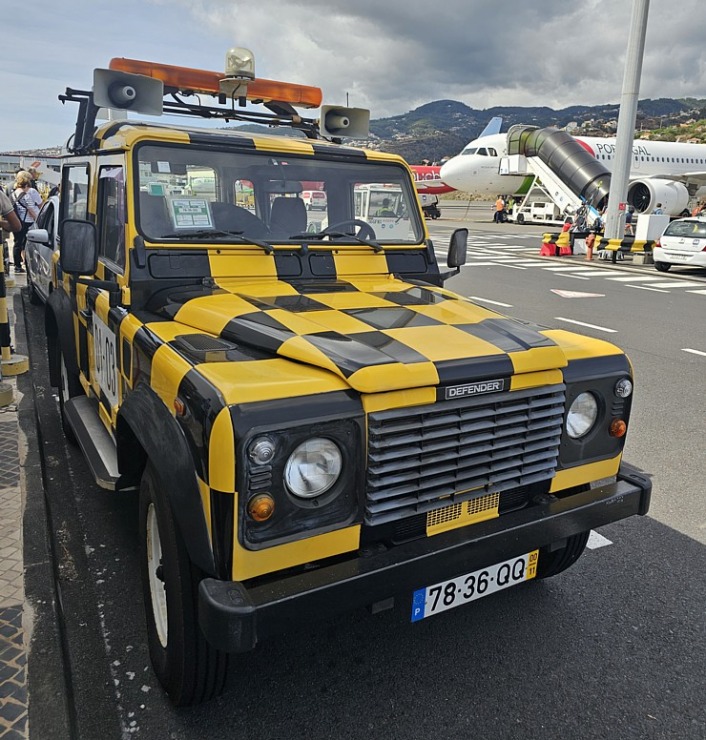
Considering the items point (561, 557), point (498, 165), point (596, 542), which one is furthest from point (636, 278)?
point (498, 165)

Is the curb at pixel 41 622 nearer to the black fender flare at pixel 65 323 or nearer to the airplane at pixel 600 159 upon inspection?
the black fender flare at pixel 65 323

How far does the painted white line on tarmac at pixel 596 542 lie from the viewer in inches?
152

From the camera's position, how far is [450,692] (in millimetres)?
2697

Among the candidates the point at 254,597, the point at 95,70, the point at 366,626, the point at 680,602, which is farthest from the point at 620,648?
the point at 95,70

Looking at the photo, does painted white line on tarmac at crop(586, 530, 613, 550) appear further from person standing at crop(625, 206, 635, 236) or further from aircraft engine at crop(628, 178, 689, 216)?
aircraft engine at crop(628, 178, 689, 216)

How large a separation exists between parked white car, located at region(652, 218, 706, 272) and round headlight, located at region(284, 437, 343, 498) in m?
17.6

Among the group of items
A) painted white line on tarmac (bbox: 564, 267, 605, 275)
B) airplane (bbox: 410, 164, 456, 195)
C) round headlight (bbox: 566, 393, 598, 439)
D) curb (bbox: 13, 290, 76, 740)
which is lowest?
curb (bbox: 13, 290, 76, 740)

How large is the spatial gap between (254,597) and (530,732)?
1.26 metres

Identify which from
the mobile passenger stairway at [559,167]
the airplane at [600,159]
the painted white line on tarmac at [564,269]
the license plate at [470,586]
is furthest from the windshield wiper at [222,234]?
the airplane at [600,159]

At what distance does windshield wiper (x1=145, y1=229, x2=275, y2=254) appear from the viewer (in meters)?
3.40

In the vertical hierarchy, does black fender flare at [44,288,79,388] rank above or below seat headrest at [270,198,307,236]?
below

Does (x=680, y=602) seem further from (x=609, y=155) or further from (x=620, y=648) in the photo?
(x=609, y=155)

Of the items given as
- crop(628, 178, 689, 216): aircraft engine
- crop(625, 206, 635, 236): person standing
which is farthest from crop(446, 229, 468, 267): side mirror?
crop(628, 178, 689, 216): aircraft engine

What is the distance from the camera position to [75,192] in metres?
4.65
